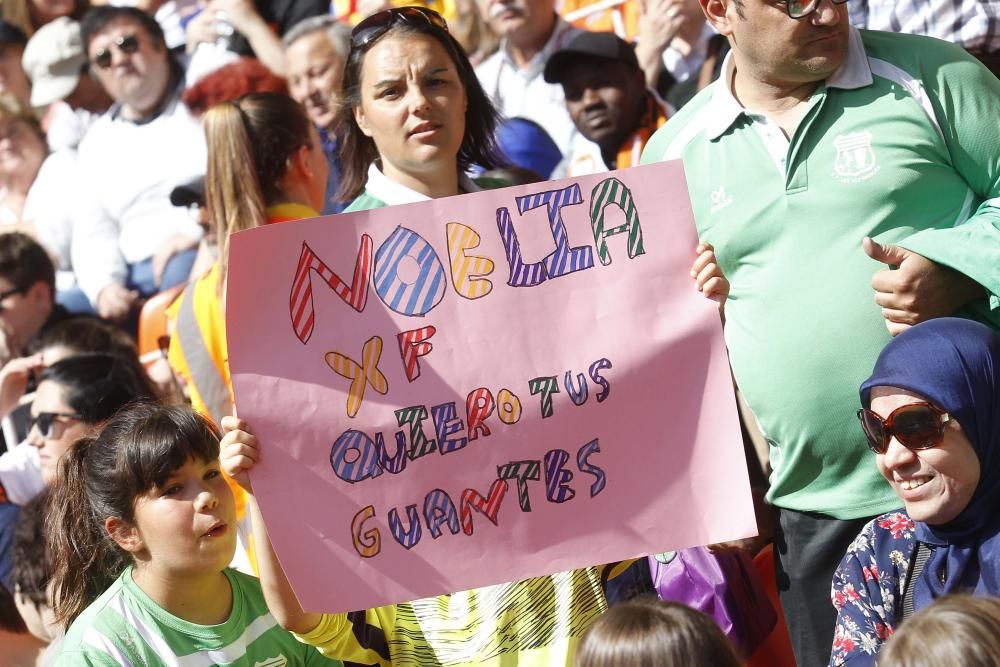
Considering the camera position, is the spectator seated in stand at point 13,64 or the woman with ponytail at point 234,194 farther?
the spectator seated in stand at point 13,64

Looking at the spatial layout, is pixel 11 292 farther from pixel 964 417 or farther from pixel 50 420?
pixel 964 417

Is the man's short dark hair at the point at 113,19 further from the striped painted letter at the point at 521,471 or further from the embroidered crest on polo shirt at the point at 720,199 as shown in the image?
the striped painted letter at the point at 521,471

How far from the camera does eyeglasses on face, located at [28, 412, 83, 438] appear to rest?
4887mm

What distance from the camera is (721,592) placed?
2.78m

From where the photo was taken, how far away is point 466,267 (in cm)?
242

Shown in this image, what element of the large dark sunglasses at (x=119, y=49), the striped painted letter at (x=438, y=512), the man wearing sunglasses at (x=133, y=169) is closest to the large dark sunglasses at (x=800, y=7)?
the striped painted letter at (x=438, y=512)

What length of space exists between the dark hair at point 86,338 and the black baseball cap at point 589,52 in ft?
7.50

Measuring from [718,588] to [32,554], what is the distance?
290cm

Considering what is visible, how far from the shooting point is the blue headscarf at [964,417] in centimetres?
218

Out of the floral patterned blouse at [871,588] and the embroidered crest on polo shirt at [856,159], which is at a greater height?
the embroidered crest on polo shirt at [856,159]

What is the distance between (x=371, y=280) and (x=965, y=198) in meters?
1.21

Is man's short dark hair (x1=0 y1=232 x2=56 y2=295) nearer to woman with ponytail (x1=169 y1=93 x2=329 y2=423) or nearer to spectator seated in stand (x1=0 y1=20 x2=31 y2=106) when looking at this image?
spectator seated in stand (x1=0 y1=20 x2=31 y2=106)

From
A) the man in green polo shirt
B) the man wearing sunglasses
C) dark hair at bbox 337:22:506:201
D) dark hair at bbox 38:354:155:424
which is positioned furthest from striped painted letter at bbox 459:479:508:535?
the man wearing sunglasses

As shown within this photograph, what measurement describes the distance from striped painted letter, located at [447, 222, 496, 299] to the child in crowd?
3.34 ft
